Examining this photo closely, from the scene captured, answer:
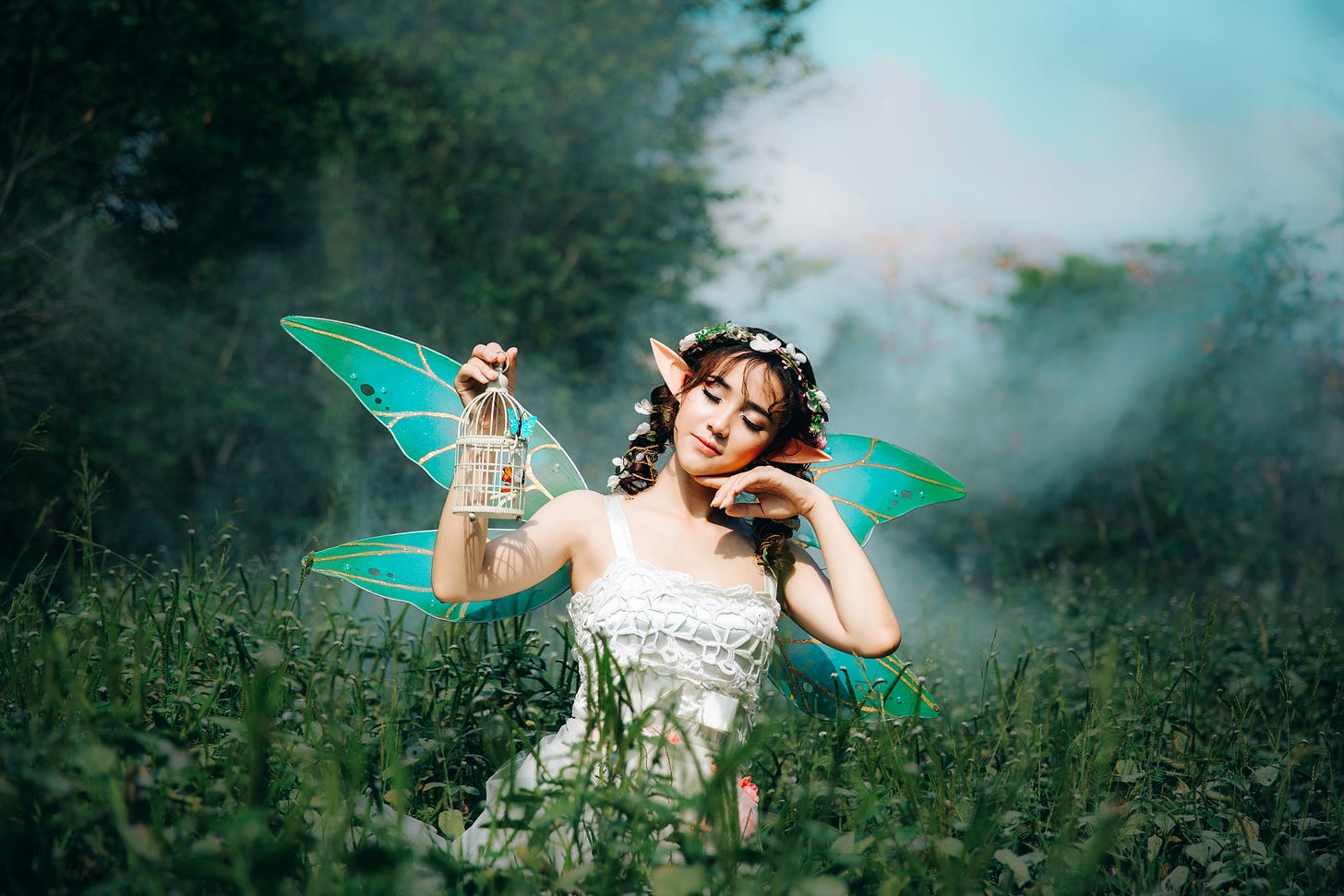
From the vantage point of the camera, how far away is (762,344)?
7.91 feet

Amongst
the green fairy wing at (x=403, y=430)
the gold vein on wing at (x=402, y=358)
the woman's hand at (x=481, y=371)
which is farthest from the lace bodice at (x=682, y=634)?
→ the gold vein on wing at (x=402, y=358)

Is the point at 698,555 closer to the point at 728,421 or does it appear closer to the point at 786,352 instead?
the point at 728,421

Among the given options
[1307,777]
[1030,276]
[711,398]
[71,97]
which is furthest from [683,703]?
[1030,276]

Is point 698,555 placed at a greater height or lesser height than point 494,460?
lesser

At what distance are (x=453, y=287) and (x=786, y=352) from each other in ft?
15.1

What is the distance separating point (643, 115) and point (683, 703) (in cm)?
600

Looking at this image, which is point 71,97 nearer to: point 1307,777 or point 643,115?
point 643,115

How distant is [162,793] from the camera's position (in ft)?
4.84

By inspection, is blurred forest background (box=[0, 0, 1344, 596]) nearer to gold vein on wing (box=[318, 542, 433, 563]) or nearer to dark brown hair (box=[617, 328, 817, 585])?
gold vein on wing (box=[318, 542, 433, 563])

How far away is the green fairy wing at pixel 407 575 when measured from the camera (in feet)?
7.73

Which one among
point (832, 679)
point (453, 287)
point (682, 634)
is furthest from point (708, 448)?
point (453, 287)

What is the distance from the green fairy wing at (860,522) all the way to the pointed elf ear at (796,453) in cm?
20

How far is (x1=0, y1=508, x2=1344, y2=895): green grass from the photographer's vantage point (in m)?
1.35

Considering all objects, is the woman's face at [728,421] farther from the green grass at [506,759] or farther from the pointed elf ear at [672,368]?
the green grass at [506,759]
